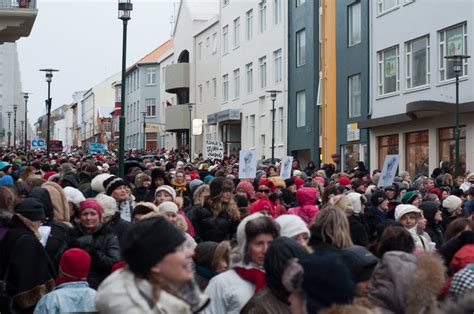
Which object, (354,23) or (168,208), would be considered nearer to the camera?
(168,208)

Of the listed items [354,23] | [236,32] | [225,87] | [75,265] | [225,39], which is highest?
[236,32]

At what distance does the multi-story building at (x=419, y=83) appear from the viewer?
3019cm

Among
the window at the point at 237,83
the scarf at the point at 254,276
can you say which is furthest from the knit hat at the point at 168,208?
the window at the point at 237,83

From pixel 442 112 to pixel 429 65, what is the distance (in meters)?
2.49

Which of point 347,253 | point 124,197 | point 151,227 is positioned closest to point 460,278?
point 347,253

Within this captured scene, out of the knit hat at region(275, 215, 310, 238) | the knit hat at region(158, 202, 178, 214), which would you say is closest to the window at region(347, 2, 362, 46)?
the knit hat at region(158, 202, 178, 214)

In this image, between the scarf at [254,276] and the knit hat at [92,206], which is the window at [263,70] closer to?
the knit hat at [92,206]

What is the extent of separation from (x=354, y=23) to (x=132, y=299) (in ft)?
120


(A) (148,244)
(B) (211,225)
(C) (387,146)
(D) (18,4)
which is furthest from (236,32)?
(A) (148,244)

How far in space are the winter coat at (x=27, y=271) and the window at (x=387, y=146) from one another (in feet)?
95.7

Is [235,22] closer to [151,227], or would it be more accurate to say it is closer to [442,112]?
[442,112]

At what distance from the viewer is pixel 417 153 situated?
111ft

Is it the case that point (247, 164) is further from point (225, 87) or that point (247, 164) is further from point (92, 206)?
point (225, 87)

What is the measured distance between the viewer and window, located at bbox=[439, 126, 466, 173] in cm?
3041
